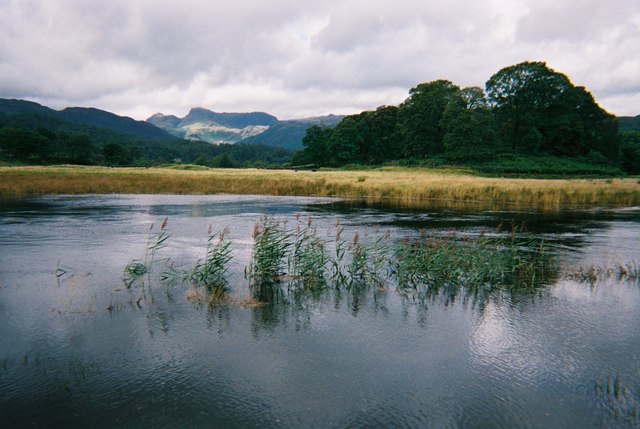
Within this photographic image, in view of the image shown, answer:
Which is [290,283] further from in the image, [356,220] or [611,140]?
[611,140]

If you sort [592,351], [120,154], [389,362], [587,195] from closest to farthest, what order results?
1. [389,362]
2. [592,351]
3. [587,195]
4. [120,154]

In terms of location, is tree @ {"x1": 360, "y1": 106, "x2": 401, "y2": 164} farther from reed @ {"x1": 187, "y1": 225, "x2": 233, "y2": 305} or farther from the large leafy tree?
reed @ {"x1": 187, "y1": 225, "x2": 233, "y2": 305}

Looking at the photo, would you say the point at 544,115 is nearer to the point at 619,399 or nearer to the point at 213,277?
the point at 213,277

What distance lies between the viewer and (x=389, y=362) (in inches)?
319

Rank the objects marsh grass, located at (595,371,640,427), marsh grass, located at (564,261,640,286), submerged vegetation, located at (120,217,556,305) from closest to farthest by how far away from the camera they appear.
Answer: marsh grass, located at (595,371,640,427)
submerged vegetation, located at (120,217,556,305)
marsh grass, located at (564,261,640,286)

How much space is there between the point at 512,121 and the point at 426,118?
671 inches

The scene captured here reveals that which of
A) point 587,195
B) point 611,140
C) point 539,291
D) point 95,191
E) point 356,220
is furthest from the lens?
point 611,140

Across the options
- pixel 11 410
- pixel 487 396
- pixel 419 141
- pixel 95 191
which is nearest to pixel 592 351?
pixel 487 396

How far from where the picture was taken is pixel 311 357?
8.28 m

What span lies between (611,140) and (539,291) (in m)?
94.9

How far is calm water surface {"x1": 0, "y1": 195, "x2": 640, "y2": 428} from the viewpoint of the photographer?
643cm

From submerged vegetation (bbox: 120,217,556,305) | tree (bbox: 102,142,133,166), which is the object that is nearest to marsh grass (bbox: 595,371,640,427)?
submerged vegetation (bbox: 120,217,556,305)

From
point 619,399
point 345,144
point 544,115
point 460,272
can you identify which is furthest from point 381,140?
point 619,399

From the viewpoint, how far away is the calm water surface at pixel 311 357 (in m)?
6.43
